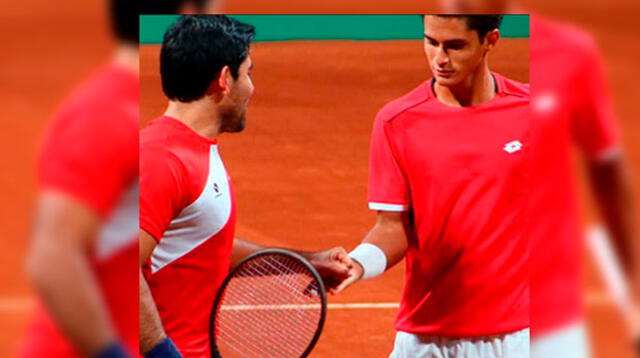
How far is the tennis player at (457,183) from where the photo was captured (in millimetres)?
2629

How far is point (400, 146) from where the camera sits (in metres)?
2.66

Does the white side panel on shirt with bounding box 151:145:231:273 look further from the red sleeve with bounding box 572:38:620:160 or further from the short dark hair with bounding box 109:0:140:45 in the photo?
the red sleeve with bounding box 572:38:620:160

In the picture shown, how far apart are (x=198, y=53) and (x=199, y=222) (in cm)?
47

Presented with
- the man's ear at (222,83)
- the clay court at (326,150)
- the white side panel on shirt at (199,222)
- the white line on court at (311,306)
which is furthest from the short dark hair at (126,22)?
the white line on court at (311,306)

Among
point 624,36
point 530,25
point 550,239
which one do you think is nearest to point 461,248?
point 550,239

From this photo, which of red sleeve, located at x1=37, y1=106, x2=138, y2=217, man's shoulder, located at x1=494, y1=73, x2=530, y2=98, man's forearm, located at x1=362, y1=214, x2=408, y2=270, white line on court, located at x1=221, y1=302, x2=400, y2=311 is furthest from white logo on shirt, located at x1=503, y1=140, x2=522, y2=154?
red sleeve, located at x1=37, y1=106, x2=138, y2=217

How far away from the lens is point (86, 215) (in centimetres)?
179

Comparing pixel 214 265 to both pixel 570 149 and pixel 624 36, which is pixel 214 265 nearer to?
A: pixel 570 149

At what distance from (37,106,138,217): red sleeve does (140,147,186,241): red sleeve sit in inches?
18.5

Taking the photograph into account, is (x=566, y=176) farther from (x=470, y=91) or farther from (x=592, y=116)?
(x=470, y=91)

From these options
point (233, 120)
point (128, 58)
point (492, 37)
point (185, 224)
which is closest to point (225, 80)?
point (233, 120)

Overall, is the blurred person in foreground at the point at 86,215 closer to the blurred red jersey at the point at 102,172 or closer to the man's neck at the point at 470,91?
the blurred red jersey at the point at 102,172

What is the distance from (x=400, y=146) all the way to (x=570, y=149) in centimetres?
49

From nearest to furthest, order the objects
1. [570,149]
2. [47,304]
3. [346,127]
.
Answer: [47,304], [570,149], [346,127]
